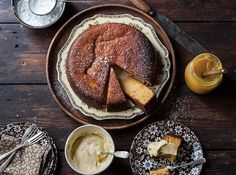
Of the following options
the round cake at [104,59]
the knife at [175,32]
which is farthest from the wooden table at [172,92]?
the round cake at [104,59]

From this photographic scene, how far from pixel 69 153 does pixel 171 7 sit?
0.66 m

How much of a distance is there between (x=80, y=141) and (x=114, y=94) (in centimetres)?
20

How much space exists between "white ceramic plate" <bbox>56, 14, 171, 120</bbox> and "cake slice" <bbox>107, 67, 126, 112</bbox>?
0.15 ft

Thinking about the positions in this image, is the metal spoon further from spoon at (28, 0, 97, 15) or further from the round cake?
spoon at (28, 0, 97, 15)

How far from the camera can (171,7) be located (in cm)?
A: 198

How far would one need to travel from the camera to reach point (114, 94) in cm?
182

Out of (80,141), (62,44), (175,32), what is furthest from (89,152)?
(175,32)

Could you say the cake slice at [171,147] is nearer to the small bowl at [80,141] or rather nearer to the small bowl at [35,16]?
the small bowl at [80,141]

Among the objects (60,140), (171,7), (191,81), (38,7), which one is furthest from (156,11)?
(60,140)

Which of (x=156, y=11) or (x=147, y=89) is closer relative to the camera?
(x=147, y=89)

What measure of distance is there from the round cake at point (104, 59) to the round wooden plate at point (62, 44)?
0.06 metres

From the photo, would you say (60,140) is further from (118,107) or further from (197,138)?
(197,138)

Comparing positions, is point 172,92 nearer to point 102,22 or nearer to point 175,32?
point 175,32

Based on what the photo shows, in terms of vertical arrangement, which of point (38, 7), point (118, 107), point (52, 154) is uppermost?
point (38, 7)
